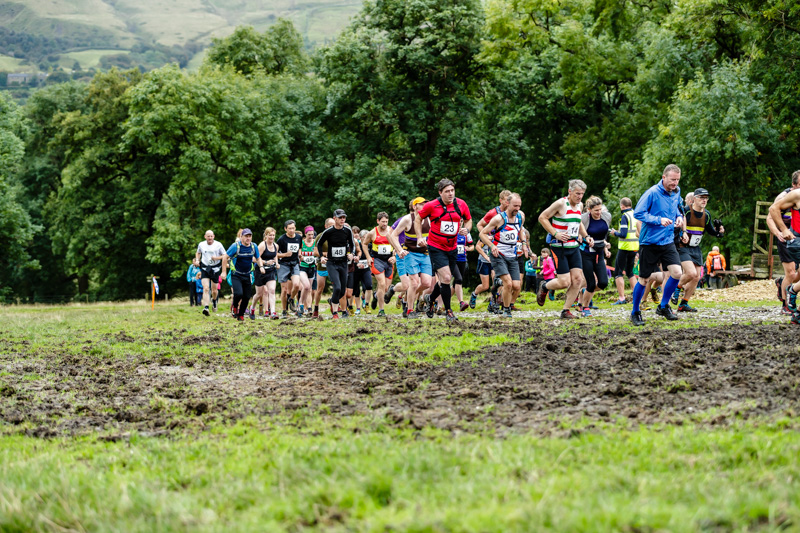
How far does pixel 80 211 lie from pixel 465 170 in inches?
923

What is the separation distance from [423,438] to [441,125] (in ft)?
106

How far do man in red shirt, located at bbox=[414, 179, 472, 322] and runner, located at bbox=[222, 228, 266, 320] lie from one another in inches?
200

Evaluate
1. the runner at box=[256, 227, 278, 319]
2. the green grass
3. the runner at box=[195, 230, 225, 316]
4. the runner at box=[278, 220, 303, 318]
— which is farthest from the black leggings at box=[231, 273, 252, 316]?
the green grass

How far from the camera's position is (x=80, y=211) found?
4550 centimetres

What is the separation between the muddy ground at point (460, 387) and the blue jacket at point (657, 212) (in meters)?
1.97

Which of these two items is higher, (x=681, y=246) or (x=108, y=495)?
(x=681, y=246)

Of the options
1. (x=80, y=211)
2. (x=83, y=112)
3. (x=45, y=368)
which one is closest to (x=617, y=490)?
(x=45, y=368)

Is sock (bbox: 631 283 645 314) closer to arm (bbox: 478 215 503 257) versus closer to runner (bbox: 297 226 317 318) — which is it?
arm (bbox: 478 215 503 257)

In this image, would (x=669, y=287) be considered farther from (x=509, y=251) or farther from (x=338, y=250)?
(x=338, y=250)

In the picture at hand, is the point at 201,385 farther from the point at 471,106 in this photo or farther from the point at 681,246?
the point at 471,106

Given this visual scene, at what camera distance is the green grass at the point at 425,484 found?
3236mm

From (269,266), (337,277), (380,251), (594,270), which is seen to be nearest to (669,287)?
(594,270)

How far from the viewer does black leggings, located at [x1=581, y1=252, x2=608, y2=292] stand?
556 inches

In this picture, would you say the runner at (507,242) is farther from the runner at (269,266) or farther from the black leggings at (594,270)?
the runner at (269,266)
